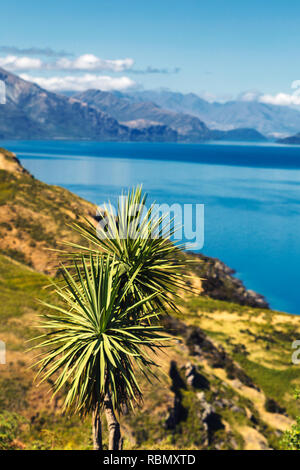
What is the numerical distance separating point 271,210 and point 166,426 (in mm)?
121037

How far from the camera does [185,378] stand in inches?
1163

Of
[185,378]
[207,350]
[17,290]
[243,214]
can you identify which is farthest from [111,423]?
[243,214]

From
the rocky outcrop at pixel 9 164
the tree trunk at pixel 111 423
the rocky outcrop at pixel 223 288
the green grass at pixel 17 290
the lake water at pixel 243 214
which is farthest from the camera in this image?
the lake water at pixel 243 214

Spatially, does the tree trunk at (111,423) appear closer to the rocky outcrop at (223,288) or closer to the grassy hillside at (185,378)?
the grassy hillside at (185,378)

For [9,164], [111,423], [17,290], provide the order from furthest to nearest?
[9,164]
[17,290]
[111,423]

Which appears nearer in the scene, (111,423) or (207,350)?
(111,423)

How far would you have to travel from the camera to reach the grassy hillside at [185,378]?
2156 cm

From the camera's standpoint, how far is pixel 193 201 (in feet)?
456

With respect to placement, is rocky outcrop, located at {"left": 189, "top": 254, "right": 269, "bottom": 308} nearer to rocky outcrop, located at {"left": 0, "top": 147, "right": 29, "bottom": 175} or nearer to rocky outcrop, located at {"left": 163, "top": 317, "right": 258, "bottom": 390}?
rocky outcrop, located at {"left": 163, "top": 317, "right": 258, "bottom": 390}

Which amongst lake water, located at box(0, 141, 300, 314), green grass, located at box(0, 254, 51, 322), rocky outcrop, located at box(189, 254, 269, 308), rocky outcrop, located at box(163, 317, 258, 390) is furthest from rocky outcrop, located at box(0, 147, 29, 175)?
rocky outcrop, located at box(163, 317, 258, 390)

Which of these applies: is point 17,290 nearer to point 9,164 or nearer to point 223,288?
point 223,288

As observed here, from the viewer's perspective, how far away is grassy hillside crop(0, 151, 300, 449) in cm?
2156

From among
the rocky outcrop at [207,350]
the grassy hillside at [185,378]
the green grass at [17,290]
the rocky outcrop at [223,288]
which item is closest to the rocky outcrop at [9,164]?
the grassy hillside at [185,378]
